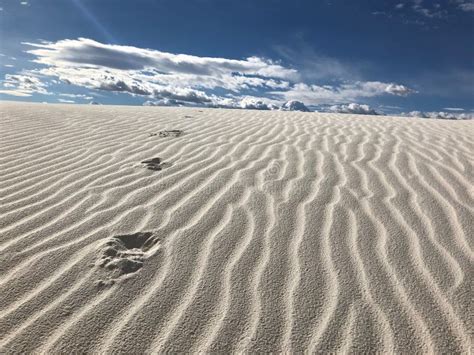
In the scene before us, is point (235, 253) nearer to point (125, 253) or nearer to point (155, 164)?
point (125, 253)

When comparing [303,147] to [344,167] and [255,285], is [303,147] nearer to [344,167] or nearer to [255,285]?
[344,167]

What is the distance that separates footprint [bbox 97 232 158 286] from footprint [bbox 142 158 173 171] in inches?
59.4

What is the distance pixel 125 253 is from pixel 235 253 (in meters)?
0.76

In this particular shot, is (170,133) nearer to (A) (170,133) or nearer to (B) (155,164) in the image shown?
(A) (170,133)

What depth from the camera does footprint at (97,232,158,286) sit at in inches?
86.4

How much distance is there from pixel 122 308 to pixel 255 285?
0.78 metres

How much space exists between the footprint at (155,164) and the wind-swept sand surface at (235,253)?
22 mm

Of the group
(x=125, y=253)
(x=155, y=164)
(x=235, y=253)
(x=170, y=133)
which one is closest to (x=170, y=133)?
(x=170, y=133)

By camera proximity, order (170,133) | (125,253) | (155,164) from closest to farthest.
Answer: (125,253)
(155,164)
(170,133)

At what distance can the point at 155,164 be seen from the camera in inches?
164

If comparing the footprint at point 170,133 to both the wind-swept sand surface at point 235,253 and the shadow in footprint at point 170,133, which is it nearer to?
the shadow in footprint at point 170,133

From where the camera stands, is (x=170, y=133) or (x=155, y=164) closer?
(x=155, y=164)

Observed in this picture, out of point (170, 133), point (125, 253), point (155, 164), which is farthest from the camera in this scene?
point (170, 133)

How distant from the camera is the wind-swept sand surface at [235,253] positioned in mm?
1793
